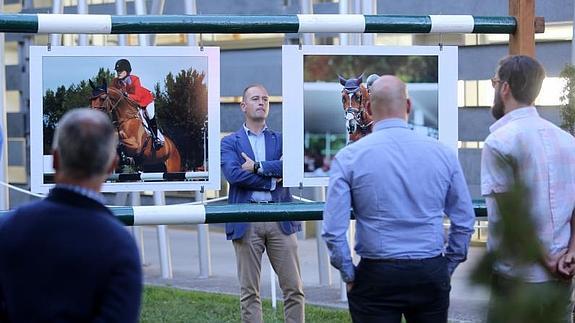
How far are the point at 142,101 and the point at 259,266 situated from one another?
1.70 m

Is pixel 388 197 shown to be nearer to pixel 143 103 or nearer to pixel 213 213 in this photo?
pixel 213 213

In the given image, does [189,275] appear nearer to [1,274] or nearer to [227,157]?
[227,157]

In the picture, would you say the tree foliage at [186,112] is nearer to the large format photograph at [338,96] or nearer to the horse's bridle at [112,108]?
the horse's bridle at [112,108]

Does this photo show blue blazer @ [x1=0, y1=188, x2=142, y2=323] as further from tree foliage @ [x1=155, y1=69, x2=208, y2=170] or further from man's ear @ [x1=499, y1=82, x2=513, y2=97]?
tree foliage @ [x1=155, y1=69, x2=208, y2=170]

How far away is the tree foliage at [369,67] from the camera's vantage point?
22.0 ft

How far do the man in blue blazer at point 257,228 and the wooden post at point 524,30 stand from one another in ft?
5.96

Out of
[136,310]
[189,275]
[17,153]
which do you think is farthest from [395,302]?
[17,153]

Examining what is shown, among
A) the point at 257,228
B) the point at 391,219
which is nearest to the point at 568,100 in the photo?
the point at 257,228

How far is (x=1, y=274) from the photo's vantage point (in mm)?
3336

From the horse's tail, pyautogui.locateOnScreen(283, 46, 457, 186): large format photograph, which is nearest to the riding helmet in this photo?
the horse's tail

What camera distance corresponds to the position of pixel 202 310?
36.4ft

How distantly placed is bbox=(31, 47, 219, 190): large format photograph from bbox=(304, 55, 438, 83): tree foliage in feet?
2.04

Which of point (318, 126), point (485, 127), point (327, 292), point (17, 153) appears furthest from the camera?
point (17, 153)

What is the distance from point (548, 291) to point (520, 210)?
23 centimetres
